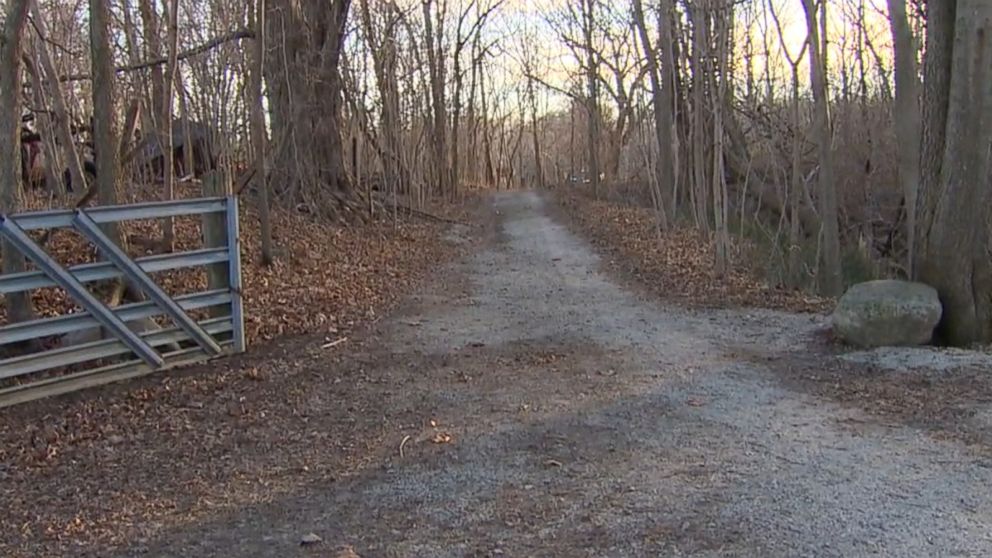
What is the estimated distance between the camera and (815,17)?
12.9 meters

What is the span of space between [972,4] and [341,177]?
14.0 m

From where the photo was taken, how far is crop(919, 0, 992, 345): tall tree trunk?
24.8 ft

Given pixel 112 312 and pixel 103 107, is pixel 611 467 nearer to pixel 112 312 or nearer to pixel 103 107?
pixel 112 312

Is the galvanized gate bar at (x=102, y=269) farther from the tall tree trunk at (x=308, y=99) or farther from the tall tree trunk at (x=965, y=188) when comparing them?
the tall tree trunk at (x=308, y=99)

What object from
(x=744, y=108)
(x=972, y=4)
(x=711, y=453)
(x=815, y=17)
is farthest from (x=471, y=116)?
(x=711, y=453)

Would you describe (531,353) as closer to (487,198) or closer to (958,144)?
(958,144)

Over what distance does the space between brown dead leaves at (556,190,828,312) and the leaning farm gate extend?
5869mm

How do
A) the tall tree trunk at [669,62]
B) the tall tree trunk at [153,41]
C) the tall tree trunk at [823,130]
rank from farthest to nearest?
the tall tree trunk at [669,62]
the tall tree trunk at [153,41]
the tall tree trunk at [823,130]

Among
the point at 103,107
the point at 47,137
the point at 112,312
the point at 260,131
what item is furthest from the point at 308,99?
the point at 112,312

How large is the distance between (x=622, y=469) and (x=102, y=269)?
14.9 ft

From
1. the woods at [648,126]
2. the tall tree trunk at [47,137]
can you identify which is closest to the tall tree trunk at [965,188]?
the woods at [648,126]

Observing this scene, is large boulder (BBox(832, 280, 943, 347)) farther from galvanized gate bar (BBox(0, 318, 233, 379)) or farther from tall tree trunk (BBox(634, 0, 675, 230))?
tall tree trunk (BBox(634, 0, 675, 230))

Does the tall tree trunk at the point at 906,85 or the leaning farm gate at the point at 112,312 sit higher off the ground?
the tall tree trunk at the point at 906,85

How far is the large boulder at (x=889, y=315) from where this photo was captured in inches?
292
